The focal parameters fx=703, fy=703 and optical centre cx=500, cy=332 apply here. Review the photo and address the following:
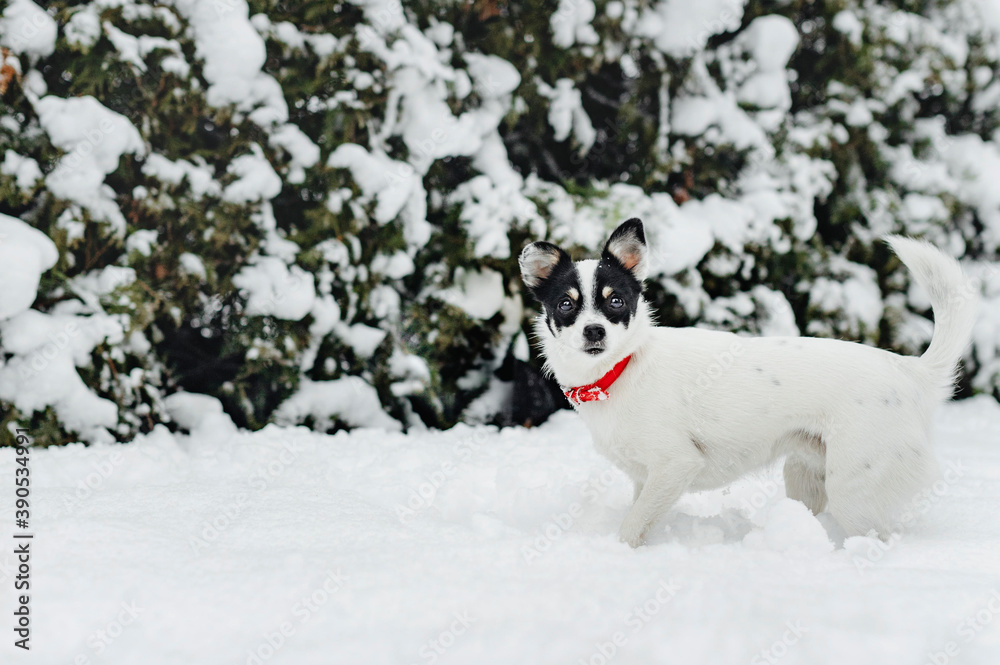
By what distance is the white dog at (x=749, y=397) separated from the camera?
2.45m

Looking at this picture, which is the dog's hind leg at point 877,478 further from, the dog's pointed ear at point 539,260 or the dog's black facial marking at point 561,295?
the dog's pointed ear at point 539,260

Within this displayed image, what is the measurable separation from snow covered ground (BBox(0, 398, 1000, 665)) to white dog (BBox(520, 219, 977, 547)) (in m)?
0.21

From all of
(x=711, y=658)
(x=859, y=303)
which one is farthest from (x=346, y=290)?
(x=859, y=303)

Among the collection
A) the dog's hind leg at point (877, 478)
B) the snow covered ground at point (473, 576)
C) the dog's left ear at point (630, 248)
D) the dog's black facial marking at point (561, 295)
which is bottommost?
the snow covered ground at point (473, 576)

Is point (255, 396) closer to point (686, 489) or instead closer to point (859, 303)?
point (686, 489)

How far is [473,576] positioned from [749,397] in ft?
4.13

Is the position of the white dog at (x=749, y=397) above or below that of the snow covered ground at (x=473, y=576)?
above

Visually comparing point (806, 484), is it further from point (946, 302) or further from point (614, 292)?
point (614, 292)

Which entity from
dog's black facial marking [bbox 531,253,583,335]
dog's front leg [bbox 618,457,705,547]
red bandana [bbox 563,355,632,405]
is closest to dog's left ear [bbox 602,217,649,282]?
dog's black facial marking [bbox 531,253,583,335]

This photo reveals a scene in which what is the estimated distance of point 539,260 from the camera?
9.62ft

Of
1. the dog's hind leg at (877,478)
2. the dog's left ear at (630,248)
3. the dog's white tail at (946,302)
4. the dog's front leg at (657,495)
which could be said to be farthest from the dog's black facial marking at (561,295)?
the dog's white tail at (946,302)

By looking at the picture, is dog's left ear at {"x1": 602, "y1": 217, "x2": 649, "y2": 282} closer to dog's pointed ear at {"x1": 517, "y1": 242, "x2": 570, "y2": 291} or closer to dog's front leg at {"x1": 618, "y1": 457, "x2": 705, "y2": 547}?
dog's pointed ear at {"x1": 517, "y1": 242, "x2": 570, "y2": 291}

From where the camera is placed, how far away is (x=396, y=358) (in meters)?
4.34

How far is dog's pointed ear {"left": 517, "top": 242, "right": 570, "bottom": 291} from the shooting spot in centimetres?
288
